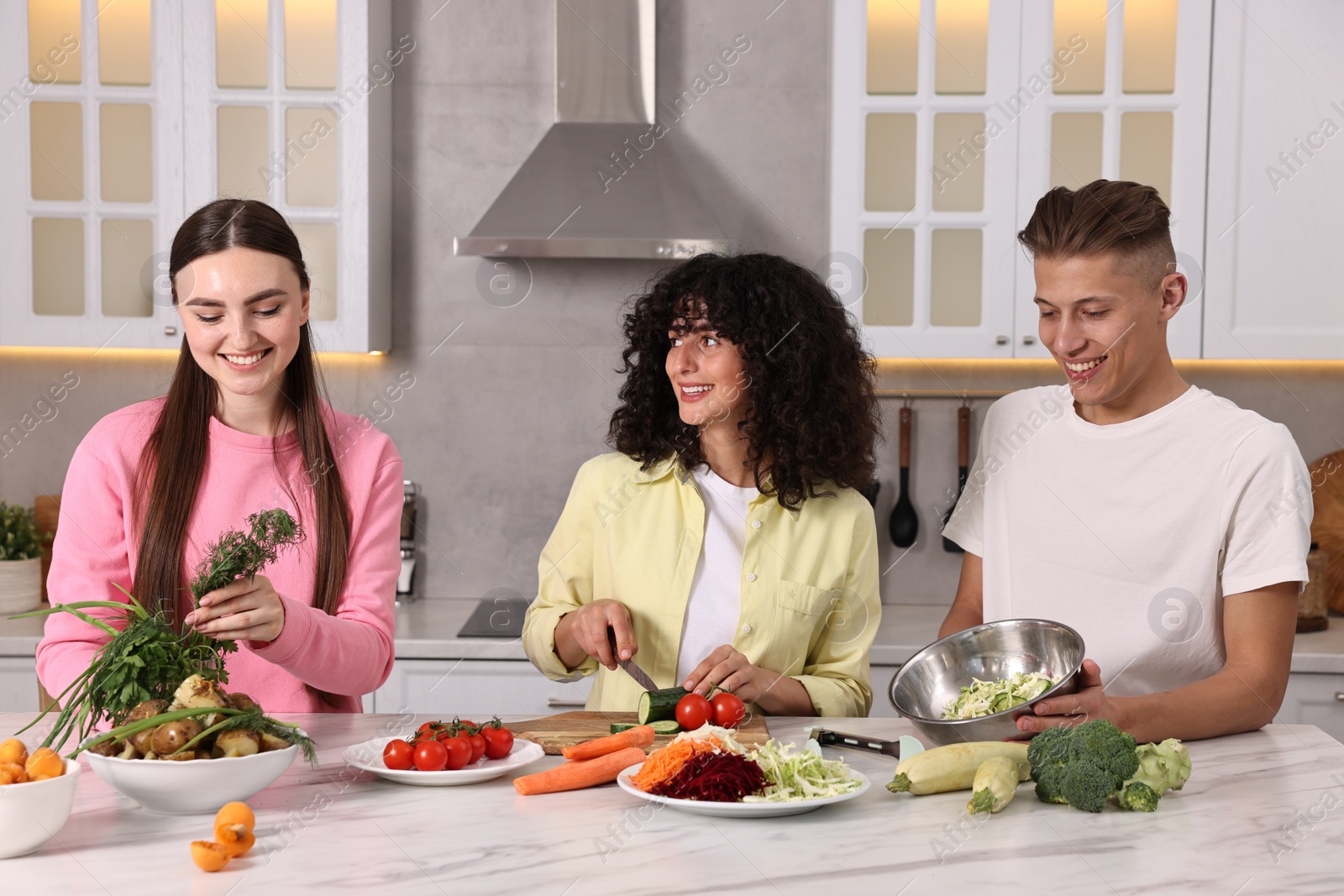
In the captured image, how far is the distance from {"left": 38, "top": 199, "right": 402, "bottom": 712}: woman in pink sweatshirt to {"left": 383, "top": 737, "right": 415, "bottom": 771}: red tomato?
0.22 m

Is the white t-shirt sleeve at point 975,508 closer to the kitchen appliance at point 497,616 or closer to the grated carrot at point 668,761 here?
the grated carrot at point 668,761

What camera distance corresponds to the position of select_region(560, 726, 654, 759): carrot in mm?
1436

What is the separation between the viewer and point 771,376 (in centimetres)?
191

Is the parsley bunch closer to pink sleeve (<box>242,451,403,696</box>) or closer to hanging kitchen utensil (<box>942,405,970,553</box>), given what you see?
pink sleeve (<box>242,451,403,696</box>)

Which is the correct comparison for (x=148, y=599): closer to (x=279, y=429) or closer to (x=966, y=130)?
(x=279, y=429)

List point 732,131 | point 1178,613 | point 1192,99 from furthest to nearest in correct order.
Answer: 1. point 732,131
2. point 1192,99
3. point 1178,613

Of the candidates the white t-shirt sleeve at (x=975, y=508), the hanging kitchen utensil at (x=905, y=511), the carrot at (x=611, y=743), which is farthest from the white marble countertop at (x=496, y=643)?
the carrot at (x=611, y=743)

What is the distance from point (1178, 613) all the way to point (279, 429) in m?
1.43

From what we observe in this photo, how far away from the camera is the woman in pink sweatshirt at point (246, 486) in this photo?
1598 mm

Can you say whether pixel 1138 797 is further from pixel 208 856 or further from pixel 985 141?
pixel 985 141

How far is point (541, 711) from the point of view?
2961mm

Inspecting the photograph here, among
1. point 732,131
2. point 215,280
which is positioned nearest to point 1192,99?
point 732,131

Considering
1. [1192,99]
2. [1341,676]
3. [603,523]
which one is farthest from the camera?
[1192,99]

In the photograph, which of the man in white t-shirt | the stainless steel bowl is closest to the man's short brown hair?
the man in white t-shirt
